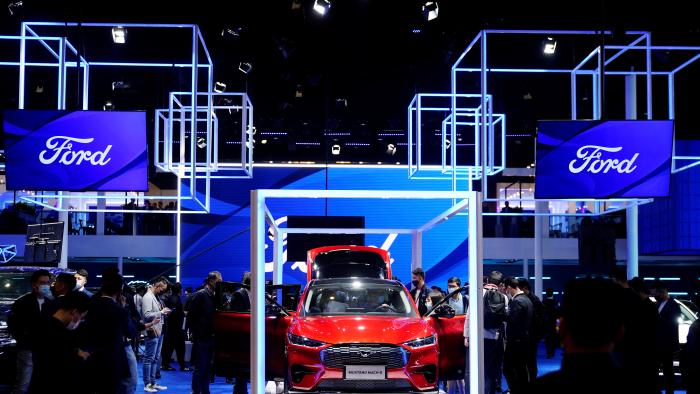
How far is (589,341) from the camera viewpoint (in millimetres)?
2422

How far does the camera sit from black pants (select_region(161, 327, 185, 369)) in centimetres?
1575

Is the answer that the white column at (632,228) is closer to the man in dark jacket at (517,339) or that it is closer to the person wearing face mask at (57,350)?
the man in dark jacket at (517,339)

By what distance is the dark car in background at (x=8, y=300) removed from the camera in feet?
35.8

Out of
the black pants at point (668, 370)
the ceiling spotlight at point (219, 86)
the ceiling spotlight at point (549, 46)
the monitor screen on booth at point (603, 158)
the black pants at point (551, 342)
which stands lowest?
the black pants at point (551, 342)

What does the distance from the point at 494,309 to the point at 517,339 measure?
0.52 meters

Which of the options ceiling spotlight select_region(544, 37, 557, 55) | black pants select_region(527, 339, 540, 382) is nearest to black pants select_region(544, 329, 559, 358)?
black pants select_region(527, 339, 540, 382)

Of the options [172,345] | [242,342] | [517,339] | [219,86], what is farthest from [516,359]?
[219,86]

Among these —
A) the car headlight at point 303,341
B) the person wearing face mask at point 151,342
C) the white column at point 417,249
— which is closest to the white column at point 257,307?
the car headlight at point 303,341

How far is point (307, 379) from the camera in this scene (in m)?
8.96

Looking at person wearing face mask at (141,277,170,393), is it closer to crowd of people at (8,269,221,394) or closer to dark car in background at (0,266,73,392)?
crowd of people at (8,269,221,394)

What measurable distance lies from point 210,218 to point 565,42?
31.2 ft

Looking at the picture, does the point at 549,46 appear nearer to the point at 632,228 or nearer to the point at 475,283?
the point at 632,228

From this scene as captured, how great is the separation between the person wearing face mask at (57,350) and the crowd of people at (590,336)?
143 inches

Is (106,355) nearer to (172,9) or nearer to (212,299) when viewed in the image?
(212,299)
